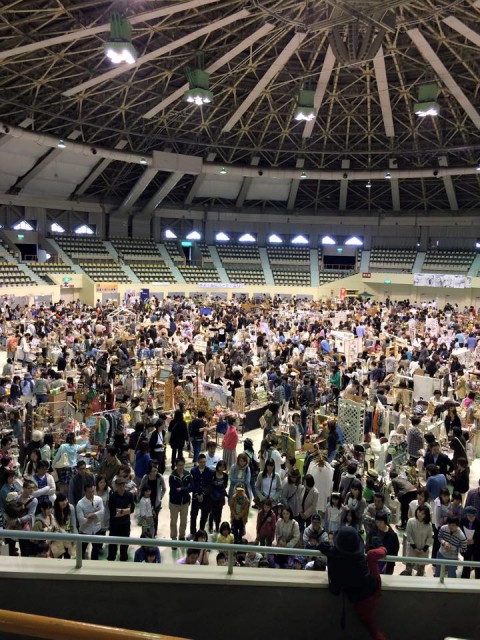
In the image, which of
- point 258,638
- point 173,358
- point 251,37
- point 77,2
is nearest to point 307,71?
point 251,37

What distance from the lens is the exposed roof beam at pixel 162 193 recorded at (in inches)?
1446

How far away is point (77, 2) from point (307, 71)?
10.9 meters

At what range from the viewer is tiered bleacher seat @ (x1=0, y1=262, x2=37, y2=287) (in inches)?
1243

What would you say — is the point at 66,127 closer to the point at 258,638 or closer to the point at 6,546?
the point at 6,546

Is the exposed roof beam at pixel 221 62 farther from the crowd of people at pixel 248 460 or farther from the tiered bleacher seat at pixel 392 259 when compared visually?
the tiered bleacher seat at pixel 392 259

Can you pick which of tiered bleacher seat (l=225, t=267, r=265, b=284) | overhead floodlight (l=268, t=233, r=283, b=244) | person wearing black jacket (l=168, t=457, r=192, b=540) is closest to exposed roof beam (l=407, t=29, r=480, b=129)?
person wearing black jacket (l=168, t=457, r=192, b=540)

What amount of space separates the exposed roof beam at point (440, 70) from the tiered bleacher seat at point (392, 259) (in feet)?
57.7

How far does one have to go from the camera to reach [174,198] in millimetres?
43688

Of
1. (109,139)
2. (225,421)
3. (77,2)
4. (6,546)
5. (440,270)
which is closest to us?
(6,546)

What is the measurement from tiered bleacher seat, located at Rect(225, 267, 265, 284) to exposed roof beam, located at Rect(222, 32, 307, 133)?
14.3m

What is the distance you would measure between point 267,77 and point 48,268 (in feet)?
61.3

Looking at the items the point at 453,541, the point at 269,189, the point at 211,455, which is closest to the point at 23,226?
the point at 269,189

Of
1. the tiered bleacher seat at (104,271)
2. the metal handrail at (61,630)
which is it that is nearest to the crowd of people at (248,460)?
the metal handrail at (61,630)

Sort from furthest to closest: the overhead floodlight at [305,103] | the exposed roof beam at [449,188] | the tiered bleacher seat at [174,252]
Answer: the tiered bleacher seat at [174,252] → the exposed roof beam at [449,188] → the overhead floodlight at [305,103]
